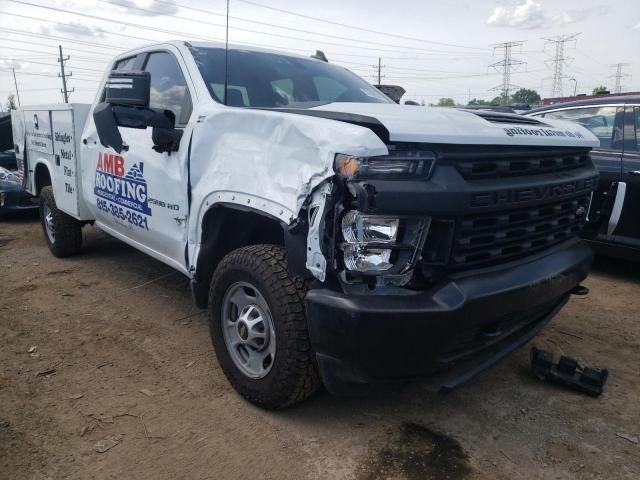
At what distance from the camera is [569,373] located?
9.83 ft

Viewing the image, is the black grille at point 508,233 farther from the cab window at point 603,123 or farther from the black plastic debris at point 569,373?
the cab window at point 603,123

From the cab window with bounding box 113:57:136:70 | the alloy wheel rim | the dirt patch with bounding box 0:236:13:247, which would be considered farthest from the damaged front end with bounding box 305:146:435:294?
the dirt patch with bounding box 0:236:13:247

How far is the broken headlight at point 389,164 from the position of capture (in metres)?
2.03

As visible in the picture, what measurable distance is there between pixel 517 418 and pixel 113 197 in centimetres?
326

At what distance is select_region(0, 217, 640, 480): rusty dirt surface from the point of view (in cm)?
234

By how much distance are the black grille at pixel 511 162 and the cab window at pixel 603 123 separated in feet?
7.54

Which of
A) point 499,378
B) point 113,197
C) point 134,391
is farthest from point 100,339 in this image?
point 499,378

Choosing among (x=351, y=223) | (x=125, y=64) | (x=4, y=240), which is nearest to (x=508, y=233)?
(x=351, y=223)

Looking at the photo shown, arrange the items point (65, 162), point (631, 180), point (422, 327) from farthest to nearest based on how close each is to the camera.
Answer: point (65, 162), point (631, 180), point (422, 327)

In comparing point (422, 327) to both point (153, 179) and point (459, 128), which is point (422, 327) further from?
point (153, 179)

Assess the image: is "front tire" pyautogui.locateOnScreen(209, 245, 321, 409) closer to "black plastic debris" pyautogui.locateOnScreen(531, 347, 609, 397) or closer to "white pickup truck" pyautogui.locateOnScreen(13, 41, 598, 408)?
"white pickup truck" pyautogui.locateOnScreen(13, 41, 598, 408)

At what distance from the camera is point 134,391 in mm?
2975

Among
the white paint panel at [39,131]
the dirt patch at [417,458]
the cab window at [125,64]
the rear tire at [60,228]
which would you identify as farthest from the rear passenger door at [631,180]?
the white paint panel at [39,131]

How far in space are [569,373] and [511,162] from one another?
4.64ft
